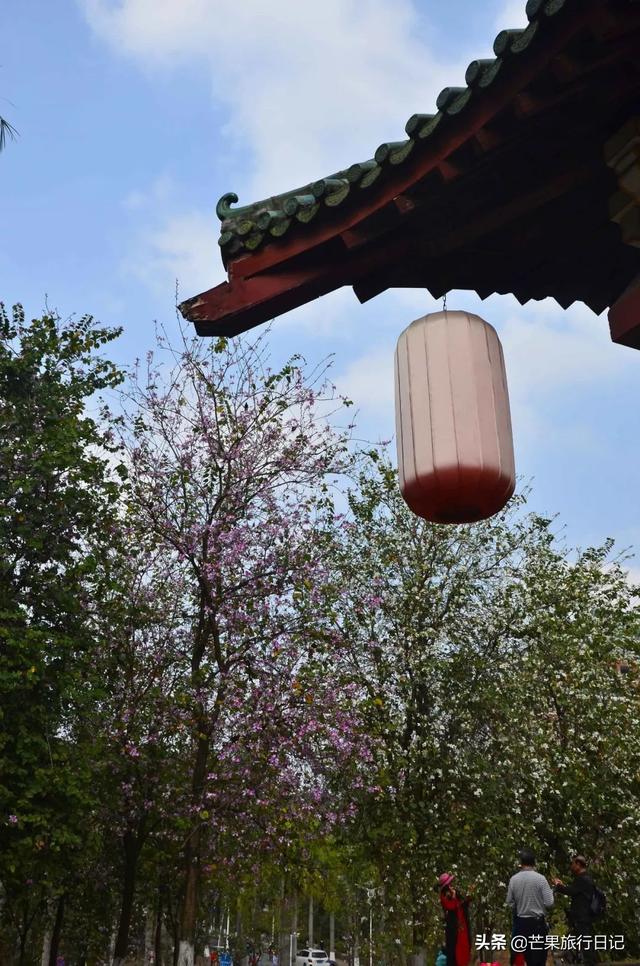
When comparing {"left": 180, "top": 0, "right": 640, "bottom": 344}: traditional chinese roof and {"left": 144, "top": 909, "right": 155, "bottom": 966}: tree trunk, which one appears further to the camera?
{"left": 144, "top": 909, "right": 155, "bottom": 966}: tree trunk

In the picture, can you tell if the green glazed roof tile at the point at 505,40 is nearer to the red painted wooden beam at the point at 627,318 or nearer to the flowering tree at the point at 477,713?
the red painted wooden beam at the point at 627,318

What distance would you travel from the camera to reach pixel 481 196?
4.77 metres

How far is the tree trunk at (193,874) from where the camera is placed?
45.3 feet

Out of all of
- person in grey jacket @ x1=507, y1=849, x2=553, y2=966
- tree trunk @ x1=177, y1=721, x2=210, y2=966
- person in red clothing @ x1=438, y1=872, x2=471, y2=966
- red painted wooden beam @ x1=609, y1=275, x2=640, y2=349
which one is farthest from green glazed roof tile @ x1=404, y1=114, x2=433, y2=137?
tree trunk @ x1=177, y1=721, x2=210, y2=966

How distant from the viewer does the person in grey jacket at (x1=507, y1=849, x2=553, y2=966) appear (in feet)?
30.9

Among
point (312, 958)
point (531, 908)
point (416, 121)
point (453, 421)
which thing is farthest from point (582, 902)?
point (312, 958)

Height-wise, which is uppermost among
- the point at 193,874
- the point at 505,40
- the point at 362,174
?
the point at 505,40

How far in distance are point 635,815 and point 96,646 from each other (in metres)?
11.2

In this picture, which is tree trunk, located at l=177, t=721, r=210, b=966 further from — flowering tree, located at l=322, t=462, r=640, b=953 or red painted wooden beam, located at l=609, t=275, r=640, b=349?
red painted wooden beam, located at l=609, t=275, r=640, b=349

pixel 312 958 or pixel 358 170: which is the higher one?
pixel 358 170

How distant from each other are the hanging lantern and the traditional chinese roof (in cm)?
60

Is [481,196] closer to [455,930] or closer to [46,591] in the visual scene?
[455,930]

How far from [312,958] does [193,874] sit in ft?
118

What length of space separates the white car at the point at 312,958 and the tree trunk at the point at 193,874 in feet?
99.6
